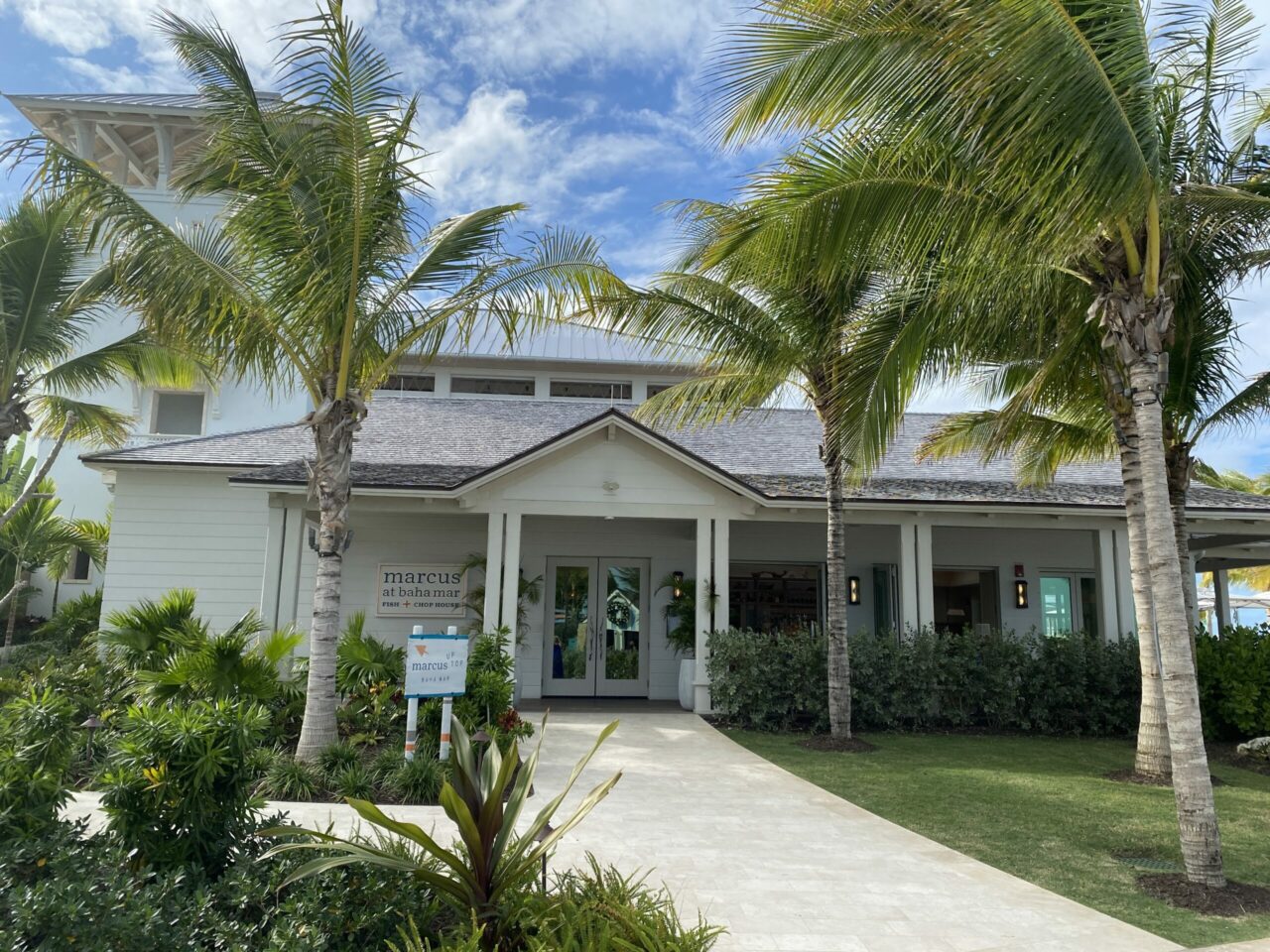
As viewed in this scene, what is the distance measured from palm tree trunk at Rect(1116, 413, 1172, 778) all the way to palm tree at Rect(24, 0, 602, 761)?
6618 millimetres

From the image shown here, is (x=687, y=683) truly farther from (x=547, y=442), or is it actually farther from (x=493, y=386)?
(x=493, y=386)

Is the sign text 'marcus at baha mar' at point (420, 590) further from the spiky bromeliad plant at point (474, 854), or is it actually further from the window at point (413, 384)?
the spiky bromeliad plant at point (474, 854)

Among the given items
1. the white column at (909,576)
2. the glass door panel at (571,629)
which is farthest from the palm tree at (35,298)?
the white column at (909,576)

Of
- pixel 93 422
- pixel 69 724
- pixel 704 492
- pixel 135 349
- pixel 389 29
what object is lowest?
pixel 69 724

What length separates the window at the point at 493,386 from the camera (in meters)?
22.2

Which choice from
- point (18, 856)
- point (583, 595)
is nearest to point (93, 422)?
point (583, 595)

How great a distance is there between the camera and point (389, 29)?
328 inches

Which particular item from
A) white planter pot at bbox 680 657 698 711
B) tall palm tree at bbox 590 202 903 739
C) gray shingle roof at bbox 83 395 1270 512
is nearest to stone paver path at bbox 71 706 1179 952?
tall palm tree at bbox 590 202 903 739

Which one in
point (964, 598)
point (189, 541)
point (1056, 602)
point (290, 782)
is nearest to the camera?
point (290, 782)

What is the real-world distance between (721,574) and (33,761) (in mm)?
9527

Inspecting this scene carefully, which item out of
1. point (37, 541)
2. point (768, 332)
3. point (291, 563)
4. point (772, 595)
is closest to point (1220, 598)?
point (772, 595)

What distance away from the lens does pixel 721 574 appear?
12.8m

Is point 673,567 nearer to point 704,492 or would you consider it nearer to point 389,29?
point 704,492

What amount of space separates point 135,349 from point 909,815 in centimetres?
1328
